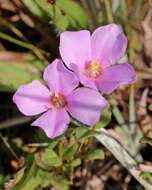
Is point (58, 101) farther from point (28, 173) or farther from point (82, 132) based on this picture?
point (28, 173)

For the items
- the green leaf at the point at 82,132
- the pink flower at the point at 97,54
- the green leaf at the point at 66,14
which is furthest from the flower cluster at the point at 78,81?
the green leaf at the point at 66,14

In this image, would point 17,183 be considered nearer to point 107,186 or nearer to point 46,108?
point 46,108

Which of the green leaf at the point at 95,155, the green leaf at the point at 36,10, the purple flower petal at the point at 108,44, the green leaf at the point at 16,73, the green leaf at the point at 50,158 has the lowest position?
the green leaf at the point at 95,155

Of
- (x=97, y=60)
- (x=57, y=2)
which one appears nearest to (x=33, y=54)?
(x=57, y=2)

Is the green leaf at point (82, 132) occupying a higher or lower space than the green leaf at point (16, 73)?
lower

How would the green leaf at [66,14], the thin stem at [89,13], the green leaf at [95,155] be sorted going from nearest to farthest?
the green leaf at [95,155]
the green leaf at [66,14]
the thin stem at [89,13]

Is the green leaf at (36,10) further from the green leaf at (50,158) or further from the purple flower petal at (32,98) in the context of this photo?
the green leaf at (50,158)

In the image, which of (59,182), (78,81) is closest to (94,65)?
(78,81)

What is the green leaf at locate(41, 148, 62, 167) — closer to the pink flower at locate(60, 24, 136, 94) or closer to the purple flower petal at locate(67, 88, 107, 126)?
the purple flower petal at locate(67, 88, 107, 126)
